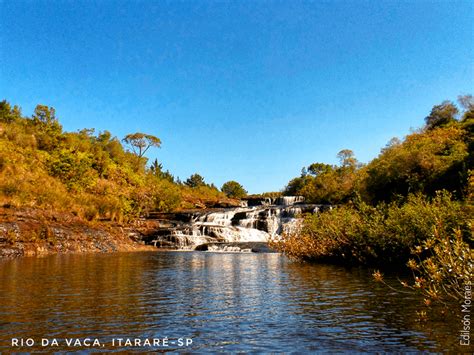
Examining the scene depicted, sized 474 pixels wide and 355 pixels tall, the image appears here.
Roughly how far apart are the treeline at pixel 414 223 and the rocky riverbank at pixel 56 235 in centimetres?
A: 1541

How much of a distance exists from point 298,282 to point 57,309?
718 cm

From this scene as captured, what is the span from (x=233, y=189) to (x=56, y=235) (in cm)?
8321

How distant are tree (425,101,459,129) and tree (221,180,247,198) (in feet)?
192

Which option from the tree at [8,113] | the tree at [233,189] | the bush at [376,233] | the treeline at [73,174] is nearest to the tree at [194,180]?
the tree at [233,189]

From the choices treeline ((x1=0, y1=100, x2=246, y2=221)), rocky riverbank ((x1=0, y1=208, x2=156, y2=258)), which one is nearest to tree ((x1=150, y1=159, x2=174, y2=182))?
treeline ((x1=0, y1=100, x2=246, y2=221))

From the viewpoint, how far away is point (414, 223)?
608 inches

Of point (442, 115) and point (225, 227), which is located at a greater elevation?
point (442, 115)

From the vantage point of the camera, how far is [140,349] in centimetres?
613

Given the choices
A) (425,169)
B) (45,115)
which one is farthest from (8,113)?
(425,169)

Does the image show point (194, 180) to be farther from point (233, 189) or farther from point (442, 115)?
point (442, 115)

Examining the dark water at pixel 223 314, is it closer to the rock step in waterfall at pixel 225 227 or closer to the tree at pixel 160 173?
the rock step in waterfall at pixel 225 227

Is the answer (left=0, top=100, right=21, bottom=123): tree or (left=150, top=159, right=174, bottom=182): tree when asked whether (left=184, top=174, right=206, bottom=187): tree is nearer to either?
(left=150, top=159, right=174, bottom=182): tree

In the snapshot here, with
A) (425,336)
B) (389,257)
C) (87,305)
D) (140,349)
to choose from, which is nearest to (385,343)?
(425,336)

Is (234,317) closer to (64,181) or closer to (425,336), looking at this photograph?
(425,336)
